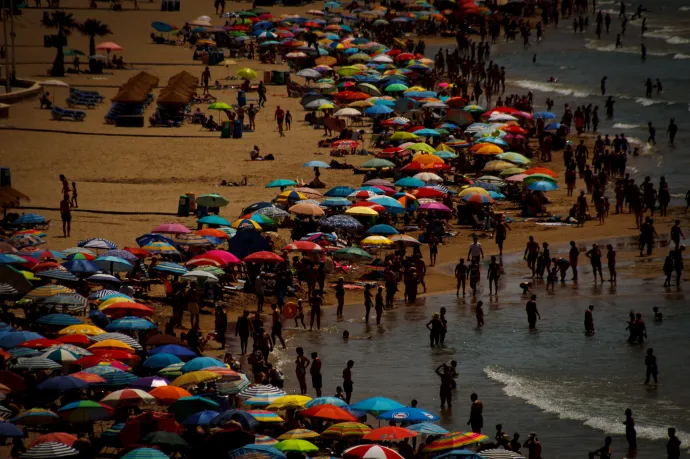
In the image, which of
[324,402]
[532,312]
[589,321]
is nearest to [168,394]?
[324,402]

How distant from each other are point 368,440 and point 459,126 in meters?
26.5

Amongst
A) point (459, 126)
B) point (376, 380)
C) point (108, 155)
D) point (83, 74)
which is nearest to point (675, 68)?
point (459, 126)

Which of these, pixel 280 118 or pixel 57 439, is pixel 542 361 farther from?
pixel 280 118

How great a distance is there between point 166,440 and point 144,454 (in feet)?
2.93

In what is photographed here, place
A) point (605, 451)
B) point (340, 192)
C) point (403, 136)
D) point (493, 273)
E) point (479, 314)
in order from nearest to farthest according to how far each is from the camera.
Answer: point (605, 451) → point (479, 314) → point (493, 273) → point (340, 192) → point (403, 136)

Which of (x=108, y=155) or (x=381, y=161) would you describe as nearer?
(x=381, y=161)

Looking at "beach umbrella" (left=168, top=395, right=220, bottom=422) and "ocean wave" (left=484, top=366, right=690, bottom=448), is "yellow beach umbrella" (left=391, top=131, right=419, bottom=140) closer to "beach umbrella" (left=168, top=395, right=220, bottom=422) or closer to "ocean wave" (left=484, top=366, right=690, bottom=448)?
"ocean wave" (left=484, top=366, right=690, bottom=448)

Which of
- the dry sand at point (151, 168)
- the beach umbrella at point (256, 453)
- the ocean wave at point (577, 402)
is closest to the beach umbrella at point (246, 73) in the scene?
the dry sand at point (151, 168)

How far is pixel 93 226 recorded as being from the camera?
2805 cm

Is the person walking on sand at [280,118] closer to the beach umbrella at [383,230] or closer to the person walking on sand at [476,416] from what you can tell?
the beach umbrella at [383,230]

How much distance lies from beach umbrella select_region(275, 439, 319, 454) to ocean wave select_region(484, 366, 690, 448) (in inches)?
216

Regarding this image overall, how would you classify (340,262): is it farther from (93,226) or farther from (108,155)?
(108,155)

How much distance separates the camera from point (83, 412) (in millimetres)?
15539

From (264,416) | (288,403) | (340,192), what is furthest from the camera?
(340,192)
